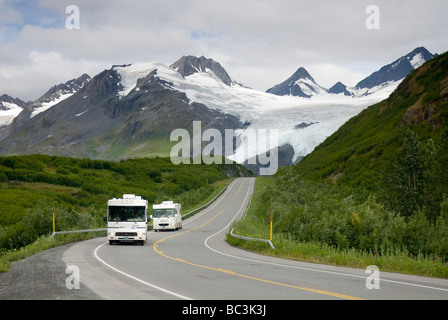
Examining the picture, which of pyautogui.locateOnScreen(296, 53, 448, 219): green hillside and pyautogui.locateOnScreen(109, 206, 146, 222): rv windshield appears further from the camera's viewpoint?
pyautogui.locateOnScreen(296, 53, 448, 219): green hillside

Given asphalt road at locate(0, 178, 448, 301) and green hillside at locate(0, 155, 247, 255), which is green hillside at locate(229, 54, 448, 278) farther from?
green hillside at locate(0, 155, 247, 255)

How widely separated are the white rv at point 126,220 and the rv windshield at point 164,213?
16.5 meters

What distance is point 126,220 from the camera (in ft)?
89.7

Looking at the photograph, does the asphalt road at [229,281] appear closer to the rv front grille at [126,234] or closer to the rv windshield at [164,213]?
the rv front grille at [126,234]

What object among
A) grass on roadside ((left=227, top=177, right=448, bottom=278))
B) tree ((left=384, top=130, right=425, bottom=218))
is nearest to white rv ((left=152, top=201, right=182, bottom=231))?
grass on roadside ((left=227, top=177, right=448, bottom=278))

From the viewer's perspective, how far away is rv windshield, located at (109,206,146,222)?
89.4 feet

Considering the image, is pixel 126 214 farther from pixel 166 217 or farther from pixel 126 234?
pixel 166 217

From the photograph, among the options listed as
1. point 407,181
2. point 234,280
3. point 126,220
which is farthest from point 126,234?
point 407,181

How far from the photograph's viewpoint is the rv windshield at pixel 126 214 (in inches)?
1072

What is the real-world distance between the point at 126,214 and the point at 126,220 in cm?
36

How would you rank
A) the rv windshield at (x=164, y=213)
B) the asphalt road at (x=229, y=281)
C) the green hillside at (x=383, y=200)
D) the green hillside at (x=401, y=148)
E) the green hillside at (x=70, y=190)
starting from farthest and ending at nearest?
the rv windshield at (x=164, y=213) < the green hillside at (x=401, y=148) < the green hillside at (x=70, y=190) < the green hillside at (x=383, y=200) < the asphalt road at (x=229, y=281)

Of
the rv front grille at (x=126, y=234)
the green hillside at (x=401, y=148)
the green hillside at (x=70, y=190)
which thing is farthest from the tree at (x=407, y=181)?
the green hillside at (x=70, y=190)
